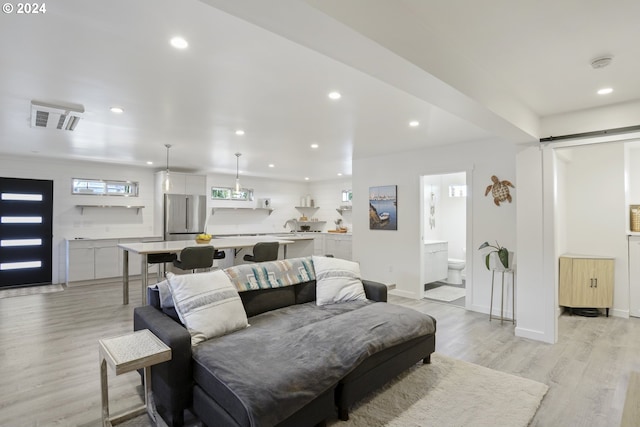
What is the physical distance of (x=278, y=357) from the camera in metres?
2.10

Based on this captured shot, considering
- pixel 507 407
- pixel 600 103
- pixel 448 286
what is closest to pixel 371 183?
pixel 448 286

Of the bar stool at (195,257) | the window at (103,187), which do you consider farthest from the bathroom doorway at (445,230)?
the window at (103,187)

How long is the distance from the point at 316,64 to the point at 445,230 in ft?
19.1

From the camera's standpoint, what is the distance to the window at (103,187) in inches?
272

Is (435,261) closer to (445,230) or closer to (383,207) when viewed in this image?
(445,230)

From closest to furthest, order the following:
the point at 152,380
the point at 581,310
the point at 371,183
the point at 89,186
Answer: the point at 152,380 → the point at 581,310 → the point at 371,183 → the point at 89,186

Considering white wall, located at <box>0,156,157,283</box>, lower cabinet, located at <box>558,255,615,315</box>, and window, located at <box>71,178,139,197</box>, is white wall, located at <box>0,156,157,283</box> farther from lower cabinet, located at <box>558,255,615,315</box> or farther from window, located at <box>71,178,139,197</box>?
lower cabinet, located at <box>558,255,615,315</box>

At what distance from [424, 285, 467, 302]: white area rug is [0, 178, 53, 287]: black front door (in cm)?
728

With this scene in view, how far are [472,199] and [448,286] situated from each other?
2.26 meters

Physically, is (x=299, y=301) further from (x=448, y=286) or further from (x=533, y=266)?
(x=448, y=286)

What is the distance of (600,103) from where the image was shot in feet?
10.8

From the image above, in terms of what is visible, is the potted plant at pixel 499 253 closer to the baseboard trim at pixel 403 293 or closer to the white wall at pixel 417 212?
the white wall at pixel 417 212

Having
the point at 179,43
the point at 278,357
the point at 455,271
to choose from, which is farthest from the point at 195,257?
the point at 455,271

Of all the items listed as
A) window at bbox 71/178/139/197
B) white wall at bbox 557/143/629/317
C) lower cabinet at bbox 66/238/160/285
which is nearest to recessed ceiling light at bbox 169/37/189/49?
white wall at bbox 557/143/629/317
